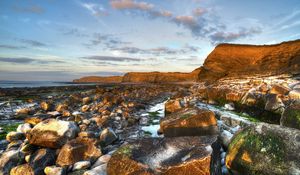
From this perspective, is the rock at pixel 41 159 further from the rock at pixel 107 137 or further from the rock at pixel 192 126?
the rock at pixel 192 126

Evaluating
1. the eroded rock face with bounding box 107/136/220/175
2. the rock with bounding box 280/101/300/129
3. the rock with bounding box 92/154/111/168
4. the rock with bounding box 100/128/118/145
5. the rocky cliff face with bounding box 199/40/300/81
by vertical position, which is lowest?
the rock with bounding box 92/154/111/168

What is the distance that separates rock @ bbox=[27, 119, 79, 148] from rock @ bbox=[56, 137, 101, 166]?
533 mm

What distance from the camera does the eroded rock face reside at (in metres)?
3.17

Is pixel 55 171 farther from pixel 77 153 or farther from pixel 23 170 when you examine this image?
pixel 23 170

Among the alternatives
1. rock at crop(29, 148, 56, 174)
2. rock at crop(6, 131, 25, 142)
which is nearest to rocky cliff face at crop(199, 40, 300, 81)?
rock at crop(6, 131, 25, 142)

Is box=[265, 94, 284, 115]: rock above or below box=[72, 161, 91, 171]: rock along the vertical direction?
above

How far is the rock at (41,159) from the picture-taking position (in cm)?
408

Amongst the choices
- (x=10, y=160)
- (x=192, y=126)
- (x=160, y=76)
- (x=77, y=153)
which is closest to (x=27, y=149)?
(x=10, y=160)

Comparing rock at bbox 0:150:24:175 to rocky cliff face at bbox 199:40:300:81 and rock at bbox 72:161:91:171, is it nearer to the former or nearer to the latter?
rock at bbox 72:161:91:171

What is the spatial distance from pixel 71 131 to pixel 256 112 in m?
7.80

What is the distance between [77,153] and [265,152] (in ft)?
11.4

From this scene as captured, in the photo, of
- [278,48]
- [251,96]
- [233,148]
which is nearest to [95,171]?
[233,148]

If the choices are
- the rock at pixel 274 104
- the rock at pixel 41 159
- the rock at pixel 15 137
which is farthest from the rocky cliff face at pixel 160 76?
the rock at pixel 41 159

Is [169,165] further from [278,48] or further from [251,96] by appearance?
[278,48]
